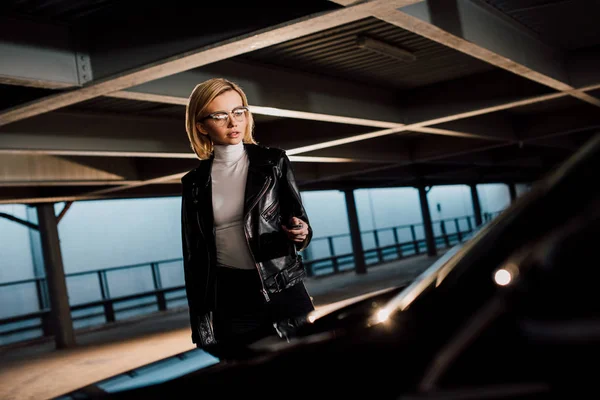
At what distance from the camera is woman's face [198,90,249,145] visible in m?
2.24

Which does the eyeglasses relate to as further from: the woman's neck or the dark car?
the dark car

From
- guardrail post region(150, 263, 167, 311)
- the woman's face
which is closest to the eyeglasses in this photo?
the woman's face

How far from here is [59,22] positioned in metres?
4.66

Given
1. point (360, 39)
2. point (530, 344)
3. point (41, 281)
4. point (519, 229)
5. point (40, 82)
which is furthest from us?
point (41, 281)

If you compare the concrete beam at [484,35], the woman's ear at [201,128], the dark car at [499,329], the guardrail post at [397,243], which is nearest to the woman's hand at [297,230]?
the woman's ear at [201,128]

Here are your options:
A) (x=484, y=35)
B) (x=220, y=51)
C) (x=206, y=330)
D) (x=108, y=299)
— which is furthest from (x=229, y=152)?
(x=108, y=299)

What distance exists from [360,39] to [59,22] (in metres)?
2.58

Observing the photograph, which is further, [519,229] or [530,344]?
[519,229]

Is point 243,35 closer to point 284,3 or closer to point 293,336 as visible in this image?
point 284,3

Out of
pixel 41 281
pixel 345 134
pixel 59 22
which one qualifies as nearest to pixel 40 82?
pixel 59 22

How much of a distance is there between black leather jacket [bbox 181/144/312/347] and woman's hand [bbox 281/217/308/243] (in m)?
0.03

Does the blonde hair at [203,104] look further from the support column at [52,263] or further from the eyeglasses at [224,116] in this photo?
the support column at [52,263]

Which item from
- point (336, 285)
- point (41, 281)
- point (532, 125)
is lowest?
point (336, 285)

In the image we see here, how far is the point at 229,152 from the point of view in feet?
7.50
